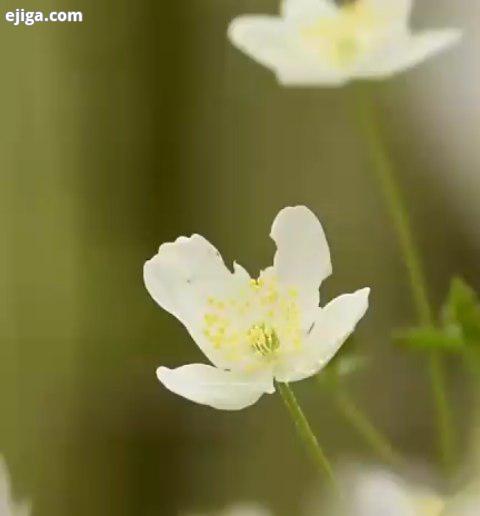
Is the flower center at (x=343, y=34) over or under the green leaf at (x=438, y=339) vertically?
over

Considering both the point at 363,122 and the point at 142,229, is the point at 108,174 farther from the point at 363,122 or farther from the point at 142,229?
the point at 363,122

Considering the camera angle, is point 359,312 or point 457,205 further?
point 457,205

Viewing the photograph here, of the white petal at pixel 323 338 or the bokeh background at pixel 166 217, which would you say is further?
the bokeh background at pixel 166 217

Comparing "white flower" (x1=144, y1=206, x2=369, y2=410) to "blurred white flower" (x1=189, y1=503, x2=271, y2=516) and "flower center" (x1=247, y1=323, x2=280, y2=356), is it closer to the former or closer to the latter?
"flower center" (x1=247, y1=323, x2=280, y2=356)

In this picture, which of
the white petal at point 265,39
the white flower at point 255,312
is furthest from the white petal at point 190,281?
the white petal at point 265,39

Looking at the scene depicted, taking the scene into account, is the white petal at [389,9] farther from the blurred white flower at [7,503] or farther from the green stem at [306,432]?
the blurred white flower at [7,503]

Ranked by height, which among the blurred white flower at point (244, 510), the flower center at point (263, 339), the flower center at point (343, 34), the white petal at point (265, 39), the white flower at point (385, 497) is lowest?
the white flower at point (385, 497)

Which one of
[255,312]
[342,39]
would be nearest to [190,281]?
[255,312]

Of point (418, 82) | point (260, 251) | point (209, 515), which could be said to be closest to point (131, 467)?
point (209, 515)
